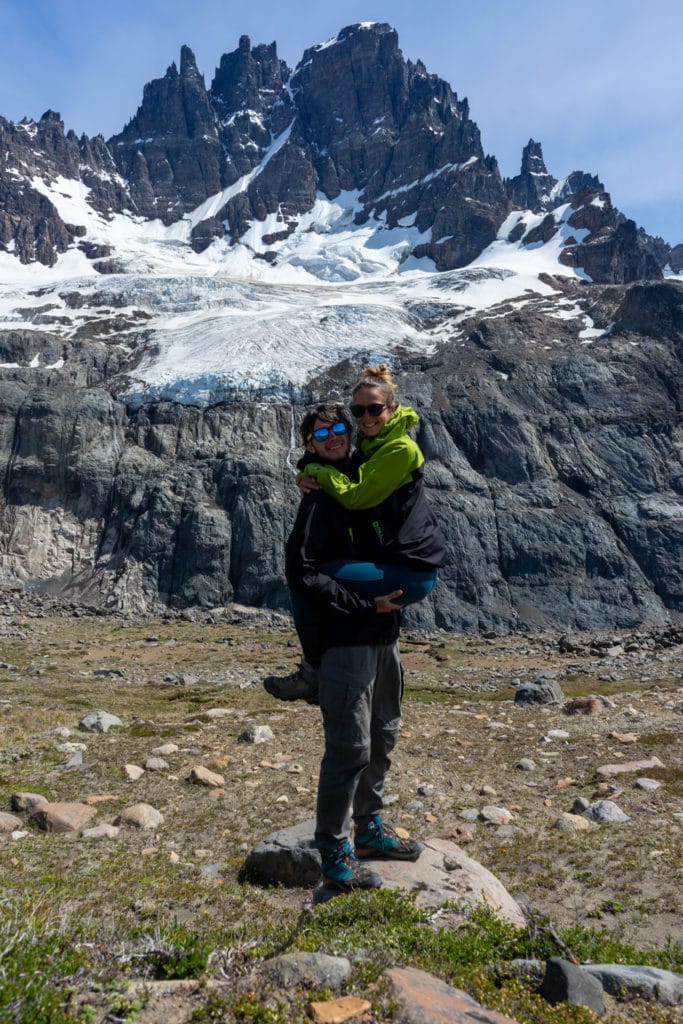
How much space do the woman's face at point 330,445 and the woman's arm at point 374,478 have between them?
319 millimetres

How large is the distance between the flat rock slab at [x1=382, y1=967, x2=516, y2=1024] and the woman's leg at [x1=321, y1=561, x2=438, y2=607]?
2.73 m

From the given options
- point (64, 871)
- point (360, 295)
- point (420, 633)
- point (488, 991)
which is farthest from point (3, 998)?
point (360, 295)

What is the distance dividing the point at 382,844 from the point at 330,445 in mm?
3913

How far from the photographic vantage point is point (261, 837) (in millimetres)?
7449

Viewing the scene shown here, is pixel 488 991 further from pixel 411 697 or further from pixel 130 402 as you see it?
pixel 130 402

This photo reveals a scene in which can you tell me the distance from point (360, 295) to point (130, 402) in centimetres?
6518

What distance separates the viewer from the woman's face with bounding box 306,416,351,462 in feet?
19.7

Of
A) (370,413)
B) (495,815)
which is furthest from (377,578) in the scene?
(495,815)

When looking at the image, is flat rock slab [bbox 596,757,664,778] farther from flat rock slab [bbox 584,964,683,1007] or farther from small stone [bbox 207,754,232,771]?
small stone [bbox 207,754,232,771]

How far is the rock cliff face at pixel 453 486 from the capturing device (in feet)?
184

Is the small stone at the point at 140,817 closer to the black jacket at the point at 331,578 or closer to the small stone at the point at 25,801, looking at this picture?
the small stone at the point at 25,801

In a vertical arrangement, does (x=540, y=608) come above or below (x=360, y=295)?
below

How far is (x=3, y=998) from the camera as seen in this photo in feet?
9.37

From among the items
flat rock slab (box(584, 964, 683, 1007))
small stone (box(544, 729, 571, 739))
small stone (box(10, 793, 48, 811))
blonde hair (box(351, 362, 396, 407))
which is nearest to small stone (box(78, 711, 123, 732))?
small stone (box(10, 793, 48, 811))
